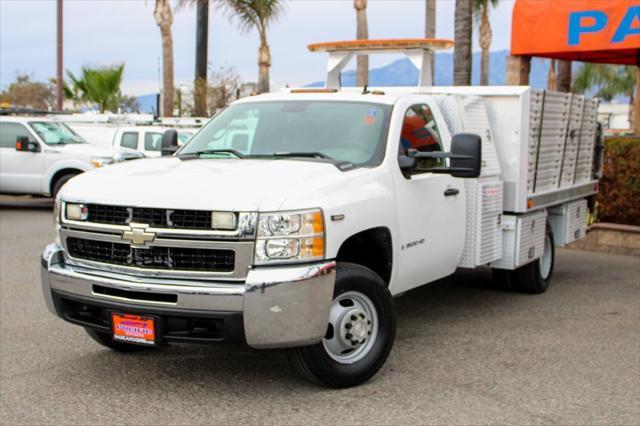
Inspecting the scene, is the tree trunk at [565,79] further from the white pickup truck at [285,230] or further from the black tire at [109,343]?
the black tire at [109,343]

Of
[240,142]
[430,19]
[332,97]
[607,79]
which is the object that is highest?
[607,79]

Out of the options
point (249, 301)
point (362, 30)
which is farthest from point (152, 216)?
point (362, 30)

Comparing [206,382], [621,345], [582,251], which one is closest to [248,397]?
[206,382]

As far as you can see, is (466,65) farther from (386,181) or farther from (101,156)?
(386,181)

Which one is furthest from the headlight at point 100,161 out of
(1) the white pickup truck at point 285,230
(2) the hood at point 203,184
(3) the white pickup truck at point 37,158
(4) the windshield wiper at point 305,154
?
(4) the windshield wiper at point 305,154

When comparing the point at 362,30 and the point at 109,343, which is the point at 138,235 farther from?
the point at 362,30

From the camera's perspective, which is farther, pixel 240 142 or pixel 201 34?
pixel 201 34

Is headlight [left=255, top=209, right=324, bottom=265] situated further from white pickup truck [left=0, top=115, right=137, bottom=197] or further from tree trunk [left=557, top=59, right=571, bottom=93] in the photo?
tree trunk [left=557, top=59, right=571, bottom=93]

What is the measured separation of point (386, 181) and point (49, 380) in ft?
8.58

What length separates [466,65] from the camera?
18625mm

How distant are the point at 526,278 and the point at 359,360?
12.4 feet

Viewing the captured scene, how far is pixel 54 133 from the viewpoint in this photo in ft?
58.7

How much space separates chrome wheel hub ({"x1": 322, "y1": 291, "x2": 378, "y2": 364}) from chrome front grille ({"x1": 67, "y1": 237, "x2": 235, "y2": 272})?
2.62 ft

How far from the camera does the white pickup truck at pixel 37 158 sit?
677 inches
